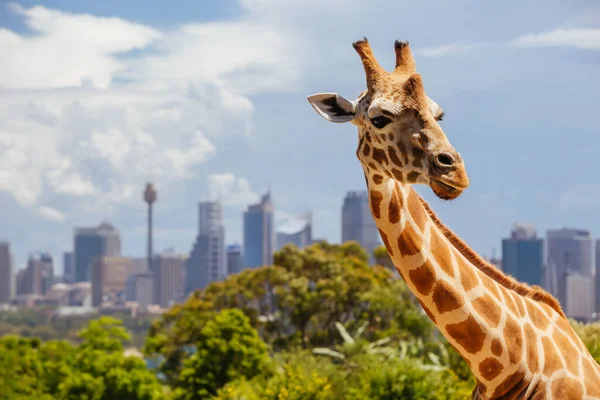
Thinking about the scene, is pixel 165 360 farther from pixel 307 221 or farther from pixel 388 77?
pixel 307 221

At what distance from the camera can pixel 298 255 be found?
46844mm

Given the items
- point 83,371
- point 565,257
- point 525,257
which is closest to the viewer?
point 83,371

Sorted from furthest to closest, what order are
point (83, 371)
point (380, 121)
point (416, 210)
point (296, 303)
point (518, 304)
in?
point (296, 303)
point (83, 371)
point (518, 304)
point (416, 210)
point (380, 121)

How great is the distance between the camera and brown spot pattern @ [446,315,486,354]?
8453 mm

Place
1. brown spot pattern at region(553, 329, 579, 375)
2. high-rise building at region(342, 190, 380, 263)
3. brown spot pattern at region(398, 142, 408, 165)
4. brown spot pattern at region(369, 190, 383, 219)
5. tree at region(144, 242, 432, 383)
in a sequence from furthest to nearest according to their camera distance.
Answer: high-rise building at region(342, 190, 380, 263) < tree at region(144, 242, 432, 383) < brown spot pattern at region(553, 329, 579, 375) < brown spot pattern at region(369, 190, 383, 219) < brown spot pattern at region(398, 142, 408, 165)

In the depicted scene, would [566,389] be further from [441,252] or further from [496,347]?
[441,252]

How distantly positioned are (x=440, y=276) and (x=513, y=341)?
80 centimetres

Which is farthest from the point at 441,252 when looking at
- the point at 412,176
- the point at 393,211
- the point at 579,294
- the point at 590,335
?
the point at 579,294

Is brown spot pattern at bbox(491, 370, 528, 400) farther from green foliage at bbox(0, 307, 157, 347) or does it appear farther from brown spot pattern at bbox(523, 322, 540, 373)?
green foliage at bbox(0, 307, 157, 347)

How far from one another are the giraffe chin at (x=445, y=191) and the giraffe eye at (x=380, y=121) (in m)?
0.65

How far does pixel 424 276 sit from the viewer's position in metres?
8.38

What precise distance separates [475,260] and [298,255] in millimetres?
37862

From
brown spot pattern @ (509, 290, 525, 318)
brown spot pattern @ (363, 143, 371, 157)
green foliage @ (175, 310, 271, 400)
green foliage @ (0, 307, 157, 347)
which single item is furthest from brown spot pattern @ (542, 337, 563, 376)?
green foliage @ (0, 307, 157, 347)

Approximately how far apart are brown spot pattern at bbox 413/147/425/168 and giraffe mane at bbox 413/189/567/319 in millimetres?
1044
